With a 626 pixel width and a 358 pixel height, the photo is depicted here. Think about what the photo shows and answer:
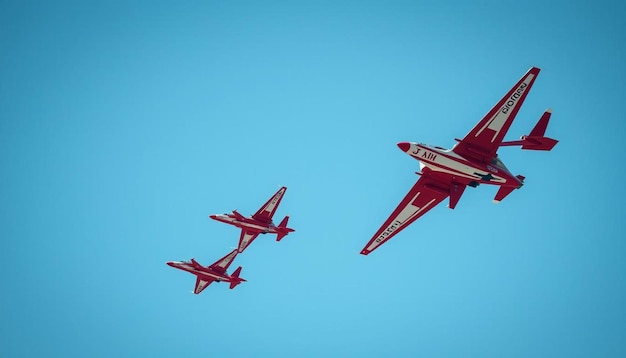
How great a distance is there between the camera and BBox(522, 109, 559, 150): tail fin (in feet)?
150

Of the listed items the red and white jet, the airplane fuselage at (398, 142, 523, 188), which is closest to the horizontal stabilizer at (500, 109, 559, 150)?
the red and white jet

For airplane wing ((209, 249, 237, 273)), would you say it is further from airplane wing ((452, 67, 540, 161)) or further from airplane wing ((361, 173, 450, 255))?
airplane wing ((452, 67, 540, 161))

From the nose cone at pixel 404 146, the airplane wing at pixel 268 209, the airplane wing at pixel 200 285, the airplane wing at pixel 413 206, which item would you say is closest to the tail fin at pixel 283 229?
the airplane wing at pixel 268 209

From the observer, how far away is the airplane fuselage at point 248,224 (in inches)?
3332

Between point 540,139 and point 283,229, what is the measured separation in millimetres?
45087

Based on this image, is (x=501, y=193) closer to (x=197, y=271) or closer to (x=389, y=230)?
(x=389, y=230)

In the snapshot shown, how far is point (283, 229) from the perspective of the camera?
83.6 m

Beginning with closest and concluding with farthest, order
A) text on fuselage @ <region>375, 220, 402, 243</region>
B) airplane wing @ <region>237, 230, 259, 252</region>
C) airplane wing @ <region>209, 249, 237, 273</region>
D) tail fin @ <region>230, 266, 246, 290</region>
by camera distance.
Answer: text on fuselage @ <region>375, 220, 402, 243</region>, airplane wing @ <region>237, 230, 259, 252</region>, tail fin @ <region>230, 266, 246, 290</region>, airplane wing @ <region>209, 249, 237, 273</region>

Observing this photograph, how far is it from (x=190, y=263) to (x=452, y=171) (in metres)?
56.8

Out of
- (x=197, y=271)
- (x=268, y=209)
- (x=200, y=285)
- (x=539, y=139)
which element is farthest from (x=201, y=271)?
(x=539, y=139)

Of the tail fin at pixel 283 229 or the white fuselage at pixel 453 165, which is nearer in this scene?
the white fuselage at pixel 453 165

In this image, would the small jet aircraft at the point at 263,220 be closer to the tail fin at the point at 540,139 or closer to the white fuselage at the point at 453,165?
the white fuselage at the point at 453,165

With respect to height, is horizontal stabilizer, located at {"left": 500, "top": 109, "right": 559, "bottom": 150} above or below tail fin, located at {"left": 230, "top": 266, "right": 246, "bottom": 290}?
below

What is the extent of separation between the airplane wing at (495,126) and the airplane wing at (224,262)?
54.2 meters
